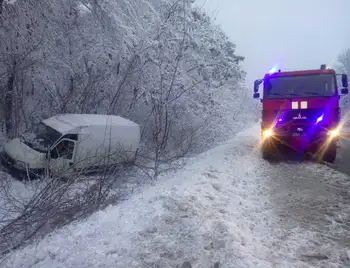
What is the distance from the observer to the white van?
979 centimetres

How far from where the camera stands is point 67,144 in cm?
1034

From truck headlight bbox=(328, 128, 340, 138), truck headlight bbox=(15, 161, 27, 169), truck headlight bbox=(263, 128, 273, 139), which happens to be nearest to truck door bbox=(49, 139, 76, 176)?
truck headlight bbox=(15, 161, 27, 169)

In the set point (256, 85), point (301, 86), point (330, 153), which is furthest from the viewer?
point (256, 85)

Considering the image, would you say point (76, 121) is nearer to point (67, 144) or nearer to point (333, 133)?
point (67, 144)

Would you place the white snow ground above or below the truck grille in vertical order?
below

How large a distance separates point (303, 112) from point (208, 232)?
6.57 metres

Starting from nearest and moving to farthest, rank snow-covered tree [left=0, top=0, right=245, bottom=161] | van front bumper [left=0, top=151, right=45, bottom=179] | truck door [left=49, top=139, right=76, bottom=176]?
van front bumper [left=0, top=151, right=45, bottom=179] < truck door [left=49, top=139, right=76, bottom=176] < snow-covered tree [left=0, top=0, right=245, bottom=161]

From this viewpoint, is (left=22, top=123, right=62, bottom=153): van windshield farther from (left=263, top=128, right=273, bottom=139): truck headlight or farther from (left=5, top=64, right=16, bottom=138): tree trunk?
(left=263, top=128, right=273, bottom=139): truck headlight

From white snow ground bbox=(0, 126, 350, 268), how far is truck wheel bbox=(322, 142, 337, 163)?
3063 mm

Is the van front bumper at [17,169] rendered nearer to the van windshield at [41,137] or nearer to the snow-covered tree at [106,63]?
the van windshield at [41,137]

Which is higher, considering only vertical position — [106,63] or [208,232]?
[106,63]

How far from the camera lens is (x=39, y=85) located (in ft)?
43.4

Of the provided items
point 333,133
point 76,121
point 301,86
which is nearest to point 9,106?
point 76,121

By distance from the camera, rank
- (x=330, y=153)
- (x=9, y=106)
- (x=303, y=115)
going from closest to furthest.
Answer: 1. (x=303, y=115)
2. (x=330, y=153)
3. (x=9, y=106)
